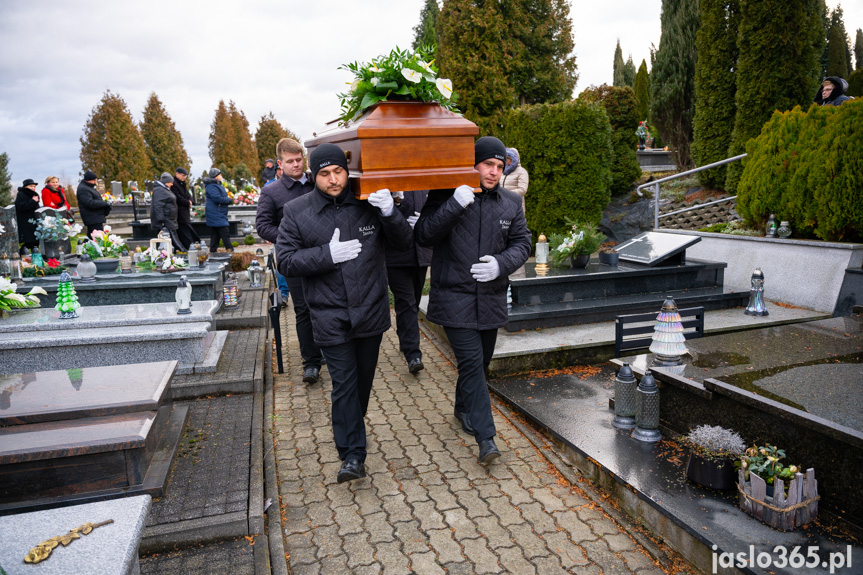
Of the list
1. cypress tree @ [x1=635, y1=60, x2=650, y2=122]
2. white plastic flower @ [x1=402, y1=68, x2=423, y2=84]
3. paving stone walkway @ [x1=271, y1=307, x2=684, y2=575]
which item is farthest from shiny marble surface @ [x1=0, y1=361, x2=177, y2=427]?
cypress tree @ [x1=635, y1=60, x2=650, y2=122]

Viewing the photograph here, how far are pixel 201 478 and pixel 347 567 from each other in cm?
119

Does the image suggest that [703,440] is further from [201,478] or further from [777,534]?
[201,478]

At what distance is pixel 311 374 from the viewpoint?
502 centimetres

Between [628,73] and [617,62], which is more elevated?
[617,62]

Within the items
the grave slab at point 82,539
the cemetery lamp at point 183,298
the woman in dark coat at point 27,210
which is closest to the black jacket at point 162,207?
the woman in dark coat at point 27,210

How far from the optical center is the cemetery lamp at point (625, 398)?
3750 mm

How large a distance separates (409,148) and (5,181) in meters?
29.8

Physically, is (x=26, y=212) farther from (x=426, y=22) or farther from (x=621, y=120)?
(x=426, y=22)

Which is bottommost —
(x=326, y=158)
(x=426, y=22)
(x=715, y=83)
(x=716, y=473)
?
(x=716, y=473)

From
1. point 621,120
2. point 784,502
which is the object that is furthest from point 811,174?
point 621,120

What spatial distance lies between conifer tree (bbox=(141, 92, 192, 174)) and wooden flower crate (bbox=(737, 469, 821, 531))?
112ft

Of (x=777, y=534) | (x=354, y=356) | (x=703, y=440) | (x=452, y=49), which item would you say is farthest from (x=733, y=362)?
(x=452, y=49)

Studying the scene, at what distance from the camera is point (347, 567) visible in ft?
8.86

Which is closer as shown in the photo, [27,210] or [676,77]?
[27,210]
